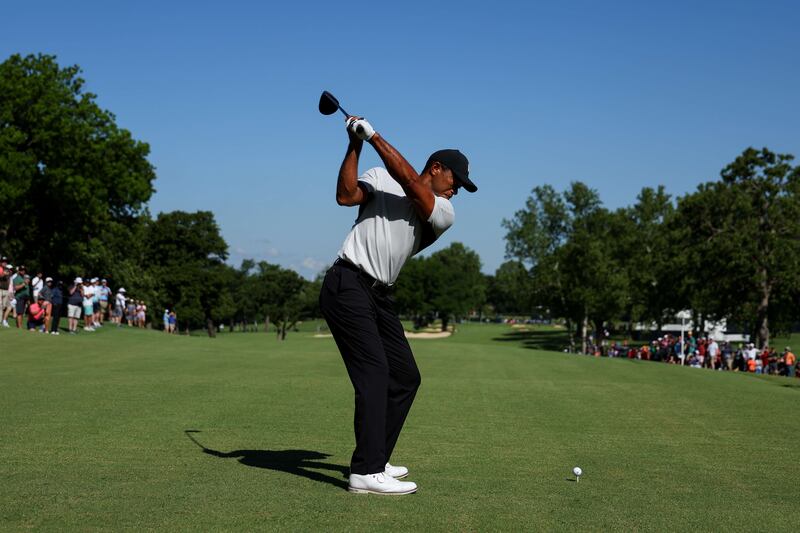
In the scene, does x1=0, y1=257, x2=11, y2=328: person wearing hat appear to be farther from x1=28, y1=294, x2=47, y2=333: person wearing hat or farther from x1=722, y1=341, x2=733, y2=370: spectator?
x1=722, y1=341, x2=733, y2=370: spectator

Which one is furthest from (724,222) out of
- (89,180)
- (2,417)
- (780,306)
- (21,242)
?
(2,417)

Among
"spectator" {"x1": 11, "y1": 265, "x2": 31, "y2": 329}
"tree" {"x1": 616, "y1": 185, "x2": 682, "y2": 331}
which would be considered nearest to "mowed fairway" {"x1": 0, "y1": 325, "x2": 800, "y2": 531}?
"spectator" {"x1": 11, "y1": 265, "x2": 31, "y2": 329}

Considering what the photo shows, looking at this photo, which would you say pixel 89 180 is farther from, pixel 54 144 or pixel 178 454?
pixel 178 454

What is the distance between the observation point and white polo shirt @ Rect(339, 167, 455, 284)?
21.1ft

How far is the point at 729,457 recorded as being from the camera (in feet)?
31.3

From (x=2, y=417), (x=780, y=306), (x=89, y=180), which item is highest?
(x=89, y=180)

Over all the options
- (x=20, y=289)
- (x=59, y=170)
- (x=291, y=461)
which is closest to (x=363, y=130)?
(x=291, y=461)

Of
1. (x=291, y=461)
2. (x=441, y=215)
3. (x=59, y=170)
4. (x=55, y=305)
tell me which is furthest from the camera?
(x=59, y=170)

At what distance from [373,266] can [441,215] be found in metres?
0.66

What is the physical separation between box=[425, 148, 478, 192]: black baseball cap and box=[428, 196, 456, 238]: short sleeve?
0.21 metres

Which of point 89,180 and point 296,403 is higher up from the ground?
point 89,180

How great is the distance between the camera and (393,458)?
8.48 metres

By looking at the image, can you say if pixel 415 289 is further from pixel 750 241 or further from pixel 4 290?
pixel 4 290

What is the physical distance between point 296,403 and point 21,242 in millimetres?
46924
